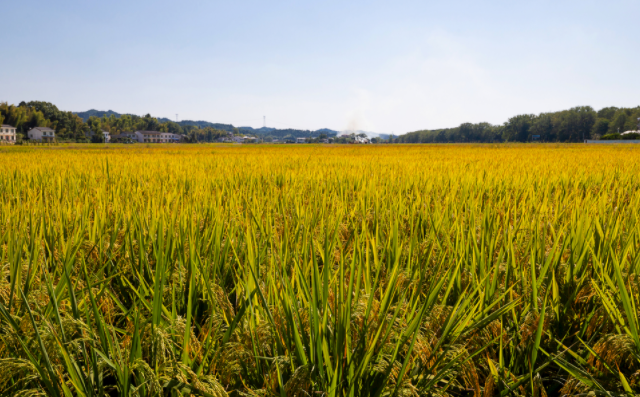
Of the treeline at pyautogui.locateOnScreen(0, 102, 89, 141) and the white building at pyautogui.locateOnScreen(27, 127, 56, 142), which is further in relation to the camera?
the white building at pyautogui.locateOnScreen(27, 127, 56, 142)

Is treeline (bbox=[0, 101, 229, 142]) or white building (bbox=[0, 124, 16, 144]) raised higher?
treeline (bbox=[0, 101, 229, 142])

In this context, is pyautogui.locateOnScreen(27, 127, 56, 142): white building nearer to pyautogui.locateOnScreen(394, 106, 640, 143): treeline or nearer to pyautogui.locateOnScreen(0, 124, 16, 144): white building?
pyautogui.locateOnScreen(0, 124, 16, 144): white building

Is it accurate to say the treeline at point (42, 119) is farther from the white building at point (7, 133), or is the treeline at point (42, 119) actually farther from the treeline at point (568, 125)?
the treeline at point (568, 125)

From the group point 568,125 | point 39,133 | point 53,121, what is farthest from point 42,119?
point 568,125

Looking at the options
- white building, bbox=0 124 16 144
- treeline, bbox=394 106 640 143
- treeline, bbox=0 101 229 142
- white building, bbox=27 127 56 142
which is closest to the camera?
white building, bbox=0 124 16 144

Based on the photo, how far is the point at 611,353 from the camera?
35.7 inches

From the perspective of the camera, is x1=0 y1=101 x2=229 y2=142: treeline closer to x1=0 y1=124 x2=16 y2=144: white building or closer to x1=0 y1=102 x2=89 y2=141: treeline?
x1=0 y1=102 x2=89 y2=141: treeline

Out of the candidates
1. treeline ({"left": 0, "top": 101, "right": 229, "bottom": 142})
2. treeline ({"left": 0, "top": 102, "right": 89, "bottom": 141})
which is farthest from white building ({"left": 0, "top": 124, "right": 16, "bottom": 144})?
treeline ({"left": 0, "top": 102, "right": 89, "bottom": 141})

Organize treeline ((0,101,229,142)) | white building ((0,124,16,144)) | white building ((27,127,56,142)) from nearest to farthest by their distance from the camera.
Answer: white building ((0,124,16,144)) → treeline ((0,101,229,142)) → white building ((27,127,56,142))

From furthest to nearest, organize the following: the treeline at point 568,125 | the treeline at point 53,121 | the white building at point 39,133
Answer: the white building at point 39,133, the treeline at point 53,121, the treeline at point 568,125

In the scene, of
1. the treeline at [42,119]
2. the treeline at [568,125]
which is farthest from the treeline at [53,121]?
the treeline at [568,125]

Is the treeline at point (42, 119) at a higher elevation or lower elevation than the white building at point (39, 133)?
higher

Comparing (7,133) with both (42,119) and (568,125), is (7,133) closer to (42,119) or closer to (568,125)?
(42,119)

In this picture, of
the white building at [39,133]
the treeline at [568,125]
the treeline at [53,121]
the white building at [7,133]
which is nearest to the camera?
the white building at [7,133]
